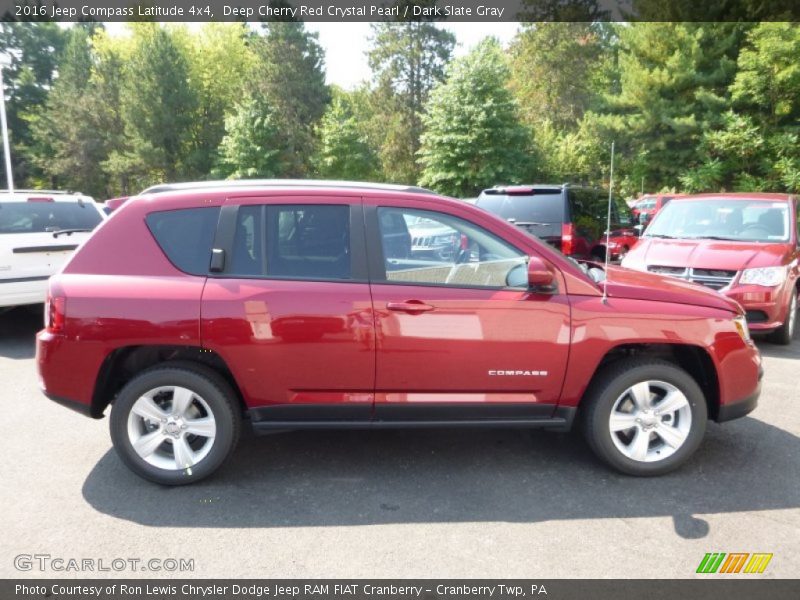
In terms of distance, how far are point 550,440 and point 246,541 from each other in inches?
91.7

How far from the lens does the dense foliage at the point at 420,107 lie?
2273 centimetres

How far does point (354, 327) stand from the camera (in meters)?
3.42

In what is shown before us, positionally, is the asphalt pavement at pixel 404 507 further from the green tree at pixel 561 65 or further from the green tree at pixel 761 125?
the green tree at pixel 561 65

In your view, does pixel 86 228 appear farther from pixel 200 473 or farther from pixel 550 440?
pixel 550 440

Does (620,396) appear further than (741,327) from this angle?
No

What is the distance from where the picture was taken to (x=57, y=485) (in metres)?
3.59

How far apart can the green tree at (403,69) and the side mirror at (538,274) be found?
1467 inches

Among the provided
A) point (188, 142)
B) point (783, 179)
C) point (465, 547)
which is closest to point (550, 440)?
point (465, 547)

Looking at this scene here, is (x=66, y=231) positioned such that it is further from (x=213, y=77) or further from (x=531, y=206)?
(x=213, y=77)

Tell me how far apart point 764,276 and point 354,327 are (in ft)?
16.8

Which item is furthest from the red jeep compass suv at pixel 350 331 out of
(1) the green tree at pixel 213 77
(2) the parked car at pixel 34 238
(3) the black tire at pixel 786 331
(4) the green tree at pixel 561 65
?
(4) the green tree at pixel 561 65

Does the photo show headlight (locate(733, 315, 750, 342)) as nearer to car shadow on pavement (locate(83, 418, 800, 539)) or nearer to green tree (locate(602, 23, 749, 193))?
car shadow on pavement (locate(83, 418, 800, 539))
